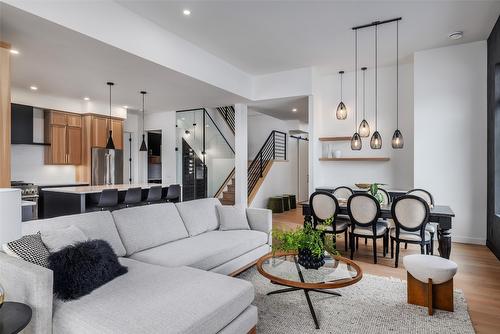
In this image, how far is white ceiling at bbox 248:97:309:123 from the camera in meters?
6.77

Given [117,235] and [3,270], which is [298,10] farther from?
[3,270]

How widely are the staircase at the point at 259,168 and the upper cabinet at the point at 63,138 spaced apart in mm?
3890

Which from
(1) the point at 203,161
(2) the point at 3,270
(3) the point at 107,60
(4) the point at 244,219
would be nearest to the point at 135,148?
(1) the point at 203,161

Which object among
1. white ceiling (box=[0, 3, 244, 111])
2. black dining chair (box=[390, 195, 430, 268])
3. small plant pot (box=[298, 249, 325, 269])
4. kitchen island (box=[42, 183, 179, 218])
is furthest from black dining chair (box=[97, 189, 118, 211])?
black dining chair (box=[390, 195, 430, 268])

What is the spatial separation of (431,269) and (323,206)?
1.86 m

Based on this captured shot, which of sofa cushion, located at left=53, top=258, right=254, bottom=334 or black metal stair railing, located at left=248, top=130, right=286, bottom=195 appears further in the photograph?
black metal stair railing, located at left=248, top=130, right=286, bottom=195

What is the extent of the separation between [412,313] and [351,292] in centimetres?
57

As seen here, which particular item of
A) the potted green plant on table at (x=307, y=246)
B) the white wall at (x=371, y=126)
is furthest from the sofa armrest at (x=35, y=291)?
the white wall at (x=371, y=126)

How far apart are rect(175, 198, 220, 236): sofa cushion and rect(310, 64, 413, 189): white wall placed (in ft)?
9.78

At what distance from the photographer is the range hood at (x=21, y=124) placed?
610 centimetres

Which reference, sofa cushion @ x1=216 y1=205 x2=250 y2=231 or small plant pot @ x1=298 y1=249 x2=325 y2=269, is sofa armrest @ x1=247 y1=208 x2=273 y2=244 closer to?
sofa cushion @ x1=216 y1=205 x2=250 y2=231

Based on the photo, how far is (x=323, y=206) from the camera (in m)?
4.31

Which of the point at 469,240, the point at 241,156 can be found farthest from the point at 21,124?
the point at 469,240

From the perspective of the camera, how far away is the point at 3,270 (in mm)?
1885
